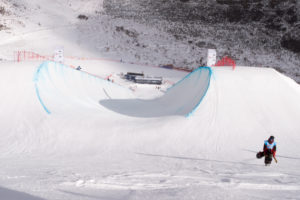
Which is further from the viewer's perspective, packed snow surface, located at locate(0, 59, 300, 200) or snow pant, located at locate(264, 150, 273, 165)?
snow pant, located at locate(264, 150, 273, 165)

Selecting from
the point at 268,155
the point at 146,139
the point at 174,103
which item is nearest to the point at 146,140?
the point at 146,139

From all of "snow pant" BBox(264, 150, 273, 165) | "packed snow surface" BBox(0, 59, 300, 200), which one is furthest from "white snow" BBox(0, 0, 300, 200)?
"snow pant" BBox(264, 150, 273, 165)

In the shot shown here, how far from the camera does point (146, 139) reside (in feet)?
30.9

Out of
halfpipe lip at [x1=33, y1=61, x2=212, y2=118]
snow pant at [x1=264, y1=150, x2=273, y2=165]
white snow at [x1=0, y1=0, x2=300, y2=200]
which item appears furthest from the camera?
halfpipe lip at [x1=33, y1=61, x2=212, y2=118]

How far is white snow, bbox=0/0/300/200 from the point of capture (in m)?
4.89

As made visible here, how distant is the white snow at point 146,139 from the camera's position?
192 inches

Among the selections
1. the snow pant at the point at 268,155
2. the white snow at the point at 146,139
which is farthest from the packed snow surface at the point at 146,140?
the snow pant at the point at 268,155

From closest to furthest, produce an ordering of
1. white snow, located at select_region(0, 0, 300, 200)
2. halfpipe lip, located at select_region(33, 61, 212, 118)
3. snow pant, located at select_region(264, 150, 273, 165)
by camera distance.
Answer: white snow, located at select_region(0, 0, 300, 200) → snow pant, located at select_region(264, 150, 273, 165) → halfpipe lip, located at select_region(33, 61, 212, 118)

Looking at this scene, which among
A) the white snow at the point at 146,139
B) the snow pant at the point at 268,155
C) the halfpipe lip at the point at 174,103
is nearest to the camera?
the white snow at the point at 146,139

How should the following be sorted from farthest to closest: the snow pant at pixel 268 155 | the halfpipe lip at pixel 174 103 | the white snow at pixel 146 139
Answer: the halfpipe lip at pixel 174 103
the snow pant at pixel 268 155
the white snow at pixel 146 139

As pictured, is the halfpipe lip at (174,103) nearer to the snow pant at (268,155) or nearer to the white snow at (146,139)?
the white snow at (146,139)

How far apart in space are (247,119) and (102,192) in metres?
7.15

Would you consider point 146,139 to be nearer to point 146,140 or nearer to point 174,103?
point 146,140

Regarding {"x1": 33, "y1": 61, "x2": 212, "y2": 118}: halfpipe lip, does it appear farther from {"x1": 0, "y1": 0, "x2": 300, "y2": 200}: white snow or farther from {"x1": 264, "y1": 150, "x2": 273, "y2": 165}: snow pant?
{"x1": 264, "y1": 150, "x2": 273, "y2": 165}: snow pant
